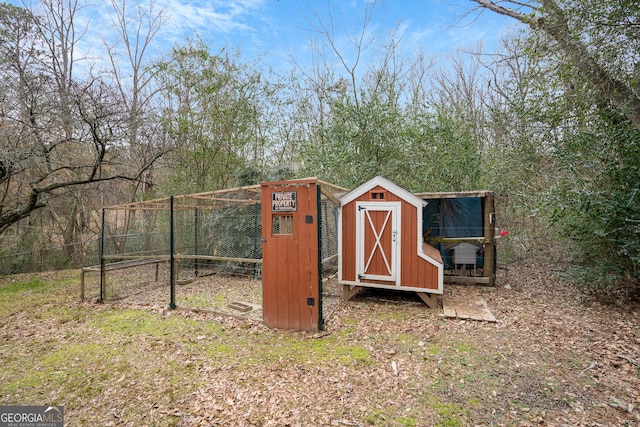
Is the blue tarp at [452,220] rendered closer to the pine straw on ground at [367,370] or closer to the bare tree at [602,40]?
the pine straw on ground at [367,370]

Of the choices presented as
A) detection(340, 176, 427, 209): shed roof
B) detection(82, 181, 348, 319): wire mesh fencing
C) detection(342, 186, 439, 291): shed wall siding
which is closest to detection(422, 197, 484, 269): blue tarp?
detection(342, 186, 439, 291): shed wall siding

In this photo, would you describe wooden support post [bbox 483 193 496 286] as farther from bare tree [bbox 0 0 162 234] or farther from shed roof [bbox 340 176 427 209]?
bare tree [bbox 0 0 162 234]

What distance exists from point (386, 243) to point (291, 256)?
1.67 m

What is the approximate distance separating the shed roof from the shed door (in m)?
0.16

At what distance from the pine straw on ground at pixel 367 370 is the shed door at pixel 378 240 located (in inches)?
23.7

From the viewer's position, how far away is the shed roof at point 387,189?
4.84 m

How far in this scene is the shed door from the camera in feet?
16.2

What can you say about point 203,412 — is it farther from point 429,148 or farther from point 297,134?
point 297,134

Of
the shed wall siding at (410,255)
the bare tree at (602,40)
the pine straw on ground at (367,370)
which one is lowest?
the pine straw on ground at (367,370)

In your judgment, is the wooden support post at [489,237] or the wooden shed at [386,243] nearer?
the wooden shed at [386,243]

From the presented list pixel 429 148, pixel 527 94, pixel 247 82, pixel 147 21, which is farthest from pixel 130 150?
pixel 527 94

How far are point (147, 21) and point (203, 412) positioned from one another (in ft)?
41.2

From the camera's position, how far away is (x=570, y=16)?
3.76m

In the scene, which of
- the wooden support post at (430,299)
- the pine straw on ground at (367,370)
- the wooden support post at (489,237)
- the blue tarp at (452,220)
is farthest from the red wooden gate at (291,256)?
the wooden support post at (489,237)
